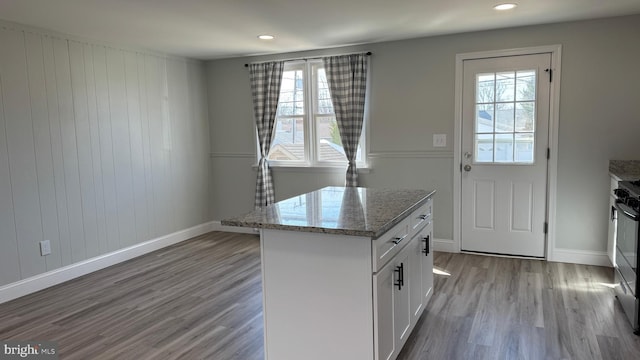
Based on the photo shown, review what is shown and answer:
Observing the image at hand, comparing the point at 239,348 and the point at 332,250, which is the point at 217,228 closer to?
the point at 239,348

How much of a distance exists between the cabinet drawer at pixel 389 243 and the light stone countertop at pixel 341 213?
0.06 m

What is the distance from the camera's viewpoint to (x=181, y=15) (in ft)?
11.9

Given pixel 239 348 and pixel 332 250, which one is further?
pixel 239 348

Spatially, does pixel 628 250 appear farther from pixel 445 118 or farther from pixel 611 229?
pixel 445 118

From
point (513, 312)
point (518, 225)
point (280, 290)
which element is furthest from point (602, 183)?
point (280, 290)

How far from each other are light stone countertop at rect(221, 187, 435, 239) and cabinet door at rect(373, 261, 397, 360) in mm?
237

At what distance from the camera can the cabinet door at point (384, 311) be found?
7.18 ft

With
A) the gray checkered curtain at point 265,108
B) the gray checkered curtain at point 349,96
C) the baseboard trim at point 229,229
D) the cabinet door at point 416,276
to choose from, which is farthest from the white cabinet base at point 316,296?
the baseboard trim at point 229,229

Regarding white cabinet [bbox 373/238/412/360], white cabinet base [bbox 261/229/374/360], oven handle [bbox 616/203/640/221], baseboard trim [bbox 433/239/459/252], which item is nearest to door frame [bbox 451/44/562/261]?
baseboard trim [bbox 433/239/459/252]

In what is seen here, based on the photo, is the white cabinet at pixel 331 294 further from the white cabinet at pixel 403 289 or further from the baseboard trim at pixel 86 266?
the baseboard trim at pixel 86 266

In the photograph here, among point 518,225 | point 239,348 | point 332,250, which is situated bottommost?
point 239,348

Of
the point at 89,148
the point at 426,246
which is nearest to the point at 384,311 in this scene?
the point at 426,246

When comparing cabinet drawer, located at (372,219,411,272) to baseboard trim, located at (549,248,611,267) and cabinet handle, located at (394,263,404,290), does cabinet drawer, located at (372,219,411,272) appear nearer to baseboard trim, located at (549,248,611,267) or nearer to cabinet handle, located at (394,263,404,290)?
cabinet handle, located at (394,263,404,290)

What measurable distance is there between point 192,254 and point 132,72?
81.7 inches
